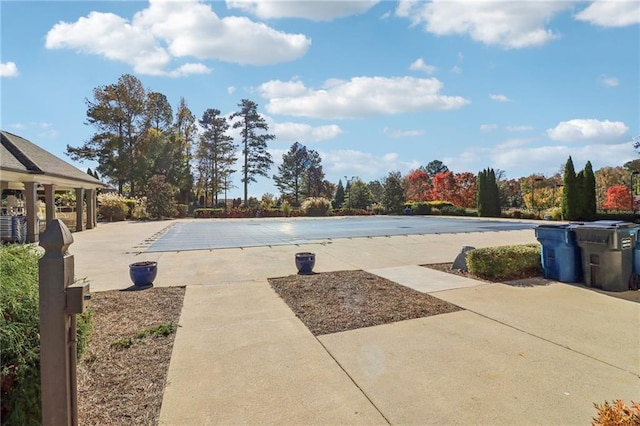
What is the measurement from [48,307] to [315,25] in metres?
10.3

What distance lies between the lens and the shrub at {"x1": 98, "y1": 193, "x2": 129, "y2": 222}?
24.3m

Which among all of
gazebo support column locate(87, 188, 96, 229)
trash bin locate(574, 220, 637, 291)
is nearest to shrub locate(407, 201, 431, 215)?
gazebo support column locate(87, 188, 96, 229)

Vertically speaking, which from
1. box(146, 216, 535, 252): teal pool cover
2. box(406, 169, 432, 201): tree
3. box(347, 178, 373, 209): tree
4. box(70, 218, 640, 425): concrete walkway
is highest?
box(406, 169, 432, 201): tree

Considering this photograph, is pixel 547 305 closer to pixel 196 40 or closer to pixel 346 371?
pixel 346 371

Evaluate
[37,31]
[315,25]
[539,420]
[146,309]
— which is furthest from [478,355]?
[315,25]

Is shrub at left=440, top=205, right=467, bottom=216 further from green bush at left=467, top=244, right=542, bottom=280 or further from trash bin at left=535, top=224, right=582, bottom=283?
trash bin at left=535, top=224, right=582, bottom=283

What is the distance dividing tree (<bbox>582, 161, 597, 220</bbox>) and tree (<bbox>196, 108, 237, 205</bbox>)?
34.5 metres

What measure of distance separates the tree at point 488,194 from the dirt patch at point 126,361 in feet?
93.6

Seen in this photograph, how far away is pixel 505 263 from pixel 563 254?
3.10ft

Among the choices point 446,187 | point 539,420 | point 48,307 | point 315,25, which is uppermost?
point 315,25

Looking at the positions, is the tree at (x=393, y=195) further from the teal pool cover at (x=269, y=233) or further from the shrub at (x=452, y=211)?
the teal pool cover at (x=269, y=233)

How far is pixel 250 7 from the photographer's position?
312 inches

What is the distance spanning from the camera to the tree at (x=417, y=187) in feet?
145

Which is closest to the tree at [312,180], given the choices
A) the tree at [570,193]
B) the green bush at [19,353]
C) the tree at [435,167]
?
the tree at [435,167]
